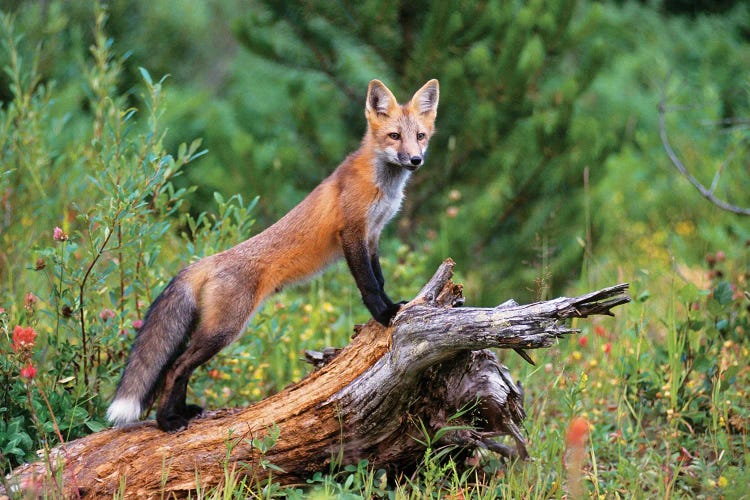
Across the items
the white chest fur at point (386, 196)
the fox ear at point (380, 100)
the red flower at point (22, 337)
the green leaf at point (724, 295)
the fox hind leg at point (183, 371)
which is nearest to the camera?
the red flower at point (22, 337)

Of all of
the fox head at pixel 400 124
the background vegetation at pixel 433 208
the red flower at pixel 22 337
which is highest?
the fox head at pixel 400 124

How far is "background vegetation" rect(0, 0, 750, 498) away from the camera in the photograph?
→ 455cm

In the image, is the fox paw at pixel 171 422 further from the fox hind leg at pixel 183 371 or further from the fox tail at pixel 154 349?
the fox tail at pixel 154 349

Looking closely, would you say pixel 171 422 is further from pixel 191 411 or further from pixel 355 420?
pixel 355 420

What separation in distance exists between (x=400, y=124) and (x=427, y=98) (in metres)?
0.50

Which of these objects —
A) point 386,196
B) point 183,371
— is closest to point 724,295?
point 386,196

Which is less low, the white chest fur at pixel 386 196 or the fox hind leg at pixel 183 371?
the white chest fur at pixel 386 196

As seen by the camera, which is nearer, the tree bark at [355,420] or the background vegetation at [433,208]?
the tree bark at [355,420]

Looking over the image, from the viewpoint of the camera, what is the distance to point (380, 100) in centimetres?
542

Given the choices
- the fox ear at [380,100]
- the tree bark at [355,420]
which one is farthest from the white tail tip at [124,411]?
the fox ear at [380,100]

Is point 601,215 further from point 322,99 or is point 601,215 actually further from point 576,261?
point 322,99

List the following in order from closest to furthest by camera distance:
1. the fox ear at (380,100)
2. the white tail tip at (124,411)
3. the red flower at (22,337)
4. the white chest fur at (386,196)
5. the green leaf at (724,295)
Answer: the red flower at (22,337)
the white tail tip at (124,411)
the white chest fur at (386,196)
the green leaf at (724,295)
the fox ear at (380,100)

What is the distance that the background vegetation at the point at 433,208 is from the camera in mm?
4555

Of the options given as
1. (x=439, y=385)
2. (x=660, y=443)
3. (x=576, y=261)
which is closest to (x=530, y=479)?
(x=439, y=385)
